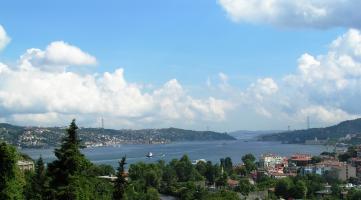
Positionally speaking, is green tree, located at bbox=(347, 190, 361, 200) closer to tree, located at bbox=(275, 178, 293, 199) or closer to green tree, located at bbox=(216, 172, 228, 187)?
tree, located at bbox=(275, 178, 293, 199)

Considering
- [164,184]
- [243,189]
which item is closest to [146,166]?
[164,184]

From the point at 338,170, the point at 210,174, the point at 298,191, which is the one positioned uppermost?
the point at 338,170

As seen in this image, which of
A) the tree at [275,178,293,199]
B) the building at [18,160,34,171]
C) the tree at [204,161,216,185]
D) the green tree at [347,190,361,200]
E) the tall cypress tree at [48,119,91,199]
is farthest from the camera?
the tree at [204,161,216,185]

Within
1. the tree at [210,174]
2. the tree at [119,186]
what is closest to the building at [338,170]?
the tree at [210,174]

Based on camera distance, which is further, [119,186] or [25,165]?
[25,165]

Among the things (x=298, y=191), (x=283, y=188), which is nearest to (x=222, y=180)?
(x=283, y=188)

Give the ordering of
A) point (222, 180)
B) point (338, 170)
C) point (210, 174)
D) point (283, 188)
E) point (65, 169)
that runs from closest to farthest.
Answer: point (65, 169) → point (283, 188) → point (222, 180) → point (210, 174) → point (338, 170)

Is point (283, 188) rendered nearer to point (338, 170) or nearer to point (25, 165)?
point (338, 170)

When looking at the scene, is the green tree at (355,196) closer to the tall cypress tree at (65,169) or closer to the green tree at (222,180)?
the green tree at (222,180)

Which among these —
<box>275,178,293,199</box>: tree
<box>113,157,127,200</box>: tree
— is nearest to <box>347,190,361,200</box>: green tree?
<box>275,178,293,199</box>: tree

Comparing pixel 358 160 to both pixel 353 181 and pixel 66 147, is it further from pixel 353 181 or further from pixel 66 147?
pixel 66 147

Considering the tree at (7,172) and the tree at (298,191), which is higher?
the tree at (7,172)
